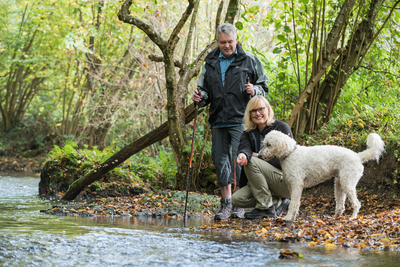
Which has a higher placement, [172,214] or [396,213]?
[396,213]

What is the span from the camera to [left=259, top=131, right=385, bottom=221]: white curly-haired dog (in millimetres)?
4625

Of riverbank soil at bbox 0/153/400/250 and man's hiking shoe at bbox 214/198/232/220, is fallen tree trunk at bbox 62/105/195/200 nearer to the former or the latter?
riverbank soil at bbox 0/153/400/250

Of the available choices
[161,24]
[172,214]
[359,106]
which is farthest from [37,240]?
[161,24]

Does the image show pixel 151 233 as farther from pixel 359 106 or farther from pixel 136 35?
pixel 136 35

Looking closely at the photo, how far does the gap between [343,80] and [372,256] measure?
19.9 ft

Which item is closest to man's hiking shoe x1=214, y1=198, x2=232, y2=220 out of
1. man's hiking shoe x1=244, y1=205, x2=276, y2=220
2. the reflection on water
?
man's hiking shoe x1=244, y1=205, x2=276, y2=220

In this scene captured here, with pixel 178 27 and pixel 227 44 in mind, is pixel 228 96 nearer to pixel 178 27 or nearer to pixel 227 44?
pixel 227 44

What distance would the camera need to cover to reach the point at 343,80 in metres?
8.44

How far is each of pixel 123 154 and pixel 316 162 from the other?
4.71 metres

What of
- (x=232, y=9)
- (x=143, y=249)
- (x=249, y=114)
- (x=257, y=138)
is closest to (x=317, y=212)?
(x=257, y=138)

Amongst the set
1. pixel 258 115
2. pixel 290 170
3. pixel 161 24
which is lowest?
pixel 290 170

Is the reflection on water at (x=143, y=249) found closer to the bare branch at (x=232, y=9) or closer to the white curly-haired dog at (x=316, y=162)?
the white curly-haired dog at (x=316, y=162)

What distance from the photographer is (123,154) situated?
8.22m

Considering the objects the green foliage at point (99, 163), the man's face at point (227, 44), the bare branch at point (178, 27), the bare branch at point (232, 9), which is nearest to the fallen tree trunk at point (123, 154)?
the green foliage at point (99, 163)
